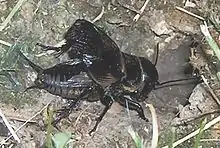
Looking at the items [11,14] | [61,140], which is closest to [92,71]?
[11,14]

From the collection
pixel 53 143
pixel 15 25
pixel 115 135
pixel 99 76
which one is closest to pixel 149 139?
pixel 115 135

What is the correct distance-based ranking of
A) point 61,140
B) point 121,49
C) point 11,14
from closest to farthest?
point 61,140, point 11,14, point 121,49

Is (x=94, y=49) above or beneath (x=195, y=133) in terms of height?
above

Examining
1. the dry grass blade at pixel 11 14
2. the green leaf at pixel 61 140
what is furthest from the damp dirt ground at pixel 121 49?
the green leaf at pixel 61 140

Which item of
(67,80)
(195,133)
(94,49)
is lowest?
(195,133)

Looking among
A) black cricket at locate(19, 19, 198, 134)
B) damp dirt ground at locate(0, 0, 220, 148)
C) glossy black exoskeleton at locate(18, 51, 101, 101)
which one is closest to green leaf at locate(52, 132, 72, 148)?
damp dirt ground at locate(0, 0, 220, 148)

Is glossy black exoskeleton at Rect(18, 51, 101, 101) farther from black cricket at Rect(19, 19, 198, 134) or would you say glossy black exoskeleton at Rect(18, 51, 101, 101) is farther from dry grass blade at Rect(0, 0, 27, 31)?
dry grass blade at Rect(0, 0, 27, 31)

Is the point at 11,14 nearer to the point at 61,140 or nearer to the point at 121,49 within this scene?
the point at 121,49
